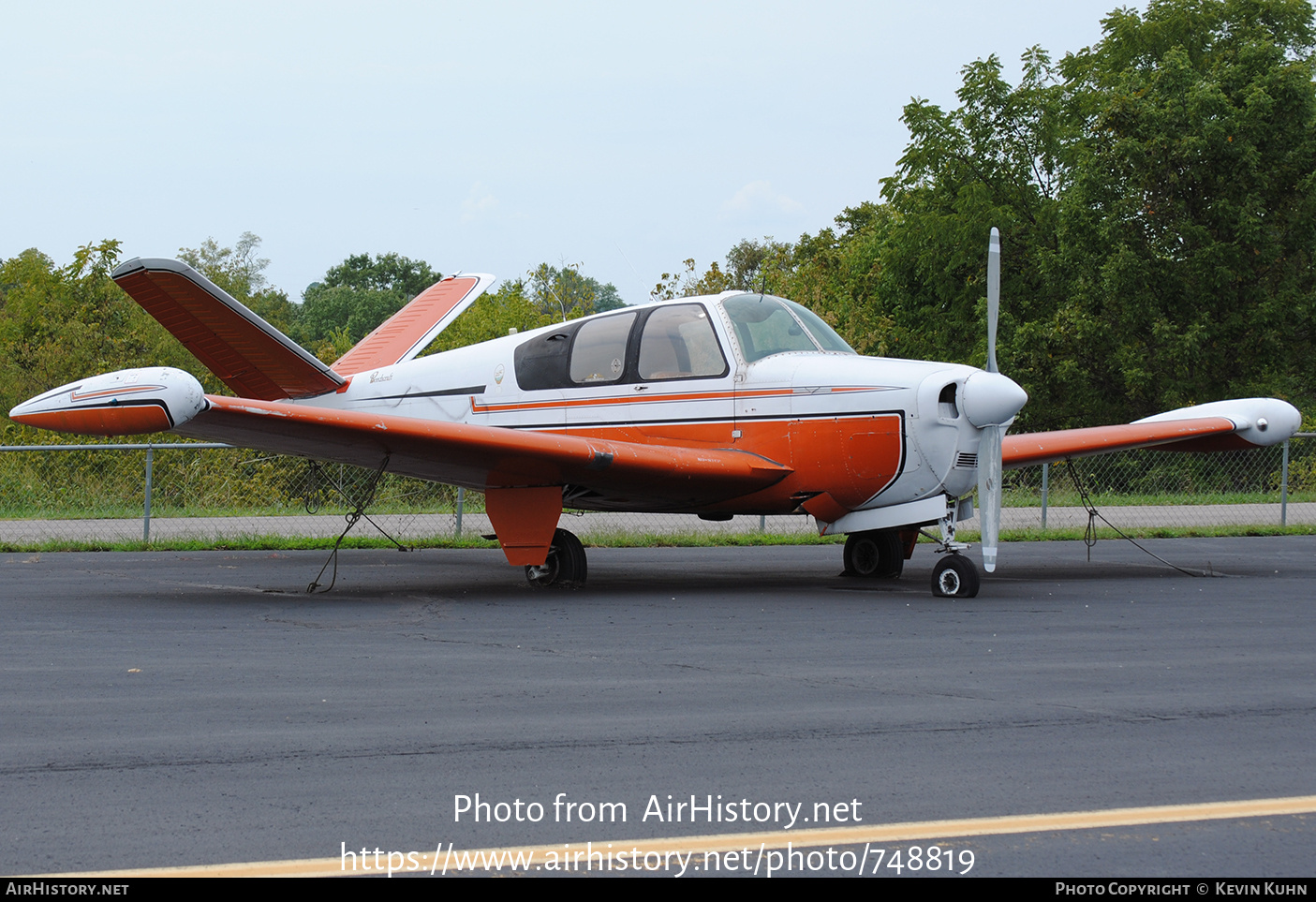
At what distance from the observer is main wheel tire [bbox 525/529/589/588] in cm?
1031

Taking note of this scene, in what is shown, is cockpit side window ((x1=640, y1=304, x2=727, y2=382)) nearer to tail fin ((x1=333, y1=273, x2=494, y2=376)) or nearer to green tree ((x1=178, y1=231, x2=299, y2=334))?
tail fin ((x1=333, y1=273, x2=494, y2=376))

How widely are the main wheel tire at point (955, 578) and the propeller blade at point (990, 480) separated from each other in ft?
0.56

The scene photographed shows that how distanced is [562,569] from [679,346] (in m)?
2.29

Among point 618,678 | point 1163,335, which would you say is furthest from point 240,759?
point 1163,335

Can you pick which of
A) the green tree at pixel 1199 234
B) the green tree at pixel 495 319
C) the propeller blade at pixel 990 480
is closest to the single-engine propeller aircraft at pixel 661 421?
the propeller blade at pixel 990 480

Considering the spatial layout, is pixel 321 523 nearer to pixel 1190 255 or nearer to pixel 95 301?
pixel 1190 255

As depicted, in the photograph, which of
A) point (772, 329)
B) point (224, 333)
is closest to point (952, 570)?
point (772, 329)

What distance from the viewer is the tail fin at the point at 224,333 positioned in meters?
9.81

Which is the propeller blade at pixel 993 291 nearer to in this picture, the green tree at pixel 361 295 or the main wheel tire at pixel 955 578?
the main wheel tire at pixel 955 578

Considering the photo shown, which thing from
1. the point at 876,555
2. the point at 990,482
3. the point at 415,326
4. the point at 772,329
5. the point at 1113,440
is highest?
the point at 415,326

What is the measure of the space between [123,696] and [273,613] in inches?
119

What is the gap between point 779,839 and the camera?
10.8ft

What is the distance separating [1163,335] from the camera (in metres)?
30.4

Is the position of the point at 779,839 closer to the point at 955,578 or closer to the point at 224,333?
Result: the point at 955,578
